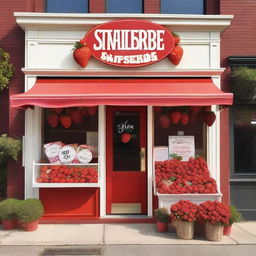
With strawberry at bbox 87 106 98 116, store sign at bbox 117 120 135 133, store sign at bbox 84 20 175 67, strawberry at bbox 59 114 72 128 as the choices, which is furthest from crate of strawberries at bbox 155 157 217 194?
store sign at bbox 84 20 175 67

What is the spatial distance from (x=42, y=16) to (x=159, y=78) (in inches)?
104

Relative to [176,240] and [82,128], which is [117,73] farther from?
[176,240]

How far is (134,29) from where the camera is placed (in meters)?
7.70

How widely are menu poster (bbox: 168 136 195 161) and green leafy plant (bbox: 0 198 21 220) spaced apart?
3.22 metres

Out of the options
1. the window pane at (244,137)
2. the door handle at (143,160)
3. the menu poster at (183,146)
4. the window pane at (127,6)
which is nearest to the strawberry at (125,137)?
the door handle at (143,160)

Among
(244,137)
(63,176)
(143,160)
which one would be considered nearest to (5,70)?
(63,176)

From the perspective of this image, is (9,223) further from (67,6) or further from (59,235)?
(67,6)

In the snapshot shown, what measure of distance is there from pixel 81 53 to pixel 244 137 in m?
3.86

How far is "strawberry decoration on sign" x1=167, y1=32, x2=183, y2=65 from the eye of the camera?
A: 766 cm

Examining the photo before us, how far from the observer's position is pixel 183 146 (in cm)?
796

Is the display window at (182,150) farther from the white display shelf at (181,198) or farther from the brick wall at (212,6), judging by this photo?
the brick wall at (212,6)

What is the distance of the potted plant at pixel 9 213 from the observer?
6945 mm

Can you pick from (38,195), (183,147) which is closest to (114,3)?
(183,147)

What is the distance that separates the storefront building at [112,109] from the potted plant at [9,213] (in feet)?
1.92
